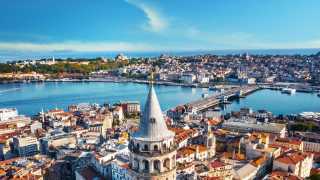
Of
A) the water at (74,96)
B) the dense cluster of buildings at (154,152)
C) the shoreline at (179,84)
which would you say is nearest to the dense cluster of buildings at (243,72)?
the shoreline at (179,84)

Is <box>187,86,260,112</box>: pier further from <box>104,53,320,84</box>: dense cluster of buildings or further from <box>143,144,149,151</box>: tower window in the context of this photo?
<box>143,144,149,151</box>: tower window

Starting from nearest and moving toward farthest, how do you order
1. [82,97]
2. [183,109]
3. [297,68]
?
[183,109] < [82,97] < [297,68]

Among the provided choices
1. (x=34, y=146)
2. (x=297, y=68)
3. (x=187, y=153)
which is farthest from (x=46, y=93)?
(x=297, y=68)

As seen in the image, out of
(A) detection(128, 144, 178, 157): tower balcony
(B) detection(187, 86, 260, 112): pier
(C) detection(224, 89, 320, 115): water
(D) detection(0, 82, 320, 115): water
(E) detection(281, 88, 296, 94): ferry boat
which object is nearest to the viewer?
(A) detection(128, 144, 178, 157): tower balcony

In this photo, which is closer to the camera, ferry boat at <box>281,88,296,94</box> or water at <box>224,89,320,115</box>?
water at <box>224,89,320,115</box>

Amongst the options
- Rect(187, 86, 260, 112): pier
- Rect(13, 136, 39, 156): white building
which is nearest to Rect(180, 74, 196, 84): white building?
Rect(187, 86, 260, 112): pier

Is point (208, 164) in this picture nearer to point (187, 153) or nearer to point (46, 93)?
point (187, 153)
